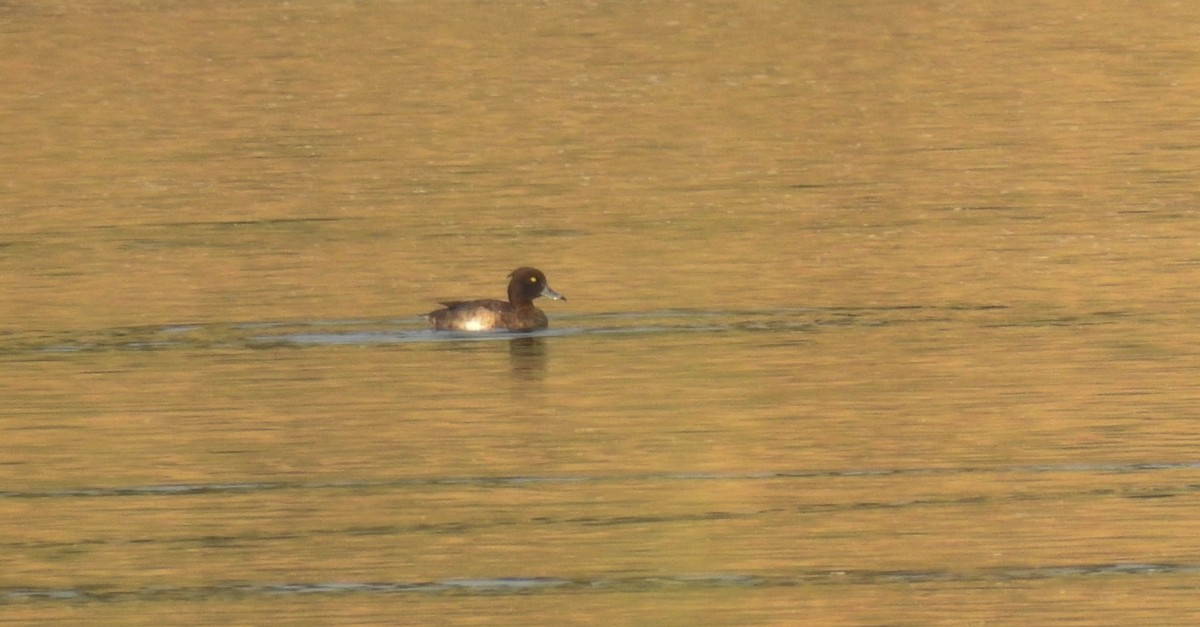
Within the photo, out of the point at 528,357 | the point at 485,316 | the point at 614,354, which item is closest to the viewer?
the point at 614,354

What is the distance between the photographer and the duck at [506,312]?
14.0 m

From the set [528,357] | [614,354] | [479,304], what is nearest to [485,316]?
[479,304]

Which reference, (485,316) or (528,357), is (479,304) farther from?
(528,357)

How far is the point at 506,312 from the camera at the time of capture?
46.5 ft

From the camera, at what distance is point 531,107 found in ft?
85.9

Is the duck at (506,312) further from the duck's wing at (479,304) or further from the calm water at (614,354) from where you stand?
the calm water at (614,354)

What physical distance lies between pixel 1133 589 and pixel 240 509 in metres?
3.48

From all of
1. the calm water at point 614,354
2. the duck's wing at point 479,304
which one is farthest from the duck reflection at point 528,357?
the duck's wing at point 479,304

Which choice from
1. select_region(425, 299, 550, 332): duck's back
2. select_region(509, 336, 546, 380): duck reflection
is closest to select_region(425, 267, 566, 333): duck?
select_region(425, 299, 550, 332): duck's back

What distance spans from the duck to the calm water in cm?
13

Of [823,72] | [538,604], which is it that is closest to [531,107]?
[823,72]

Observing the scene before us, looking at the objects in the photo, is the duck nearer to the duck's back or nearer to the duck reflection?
the duck's back

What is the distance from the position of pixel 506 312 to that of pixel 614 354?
0.98m

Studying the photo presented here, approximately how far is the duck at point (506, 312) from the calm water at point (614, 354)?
13cm
